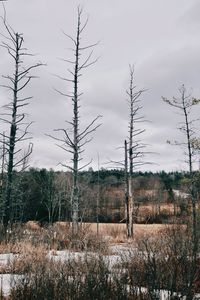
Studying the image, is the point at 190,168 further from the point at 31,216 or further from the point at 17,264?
the point at 31,216

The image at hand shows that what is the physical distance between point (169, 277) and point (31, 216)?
48724mm

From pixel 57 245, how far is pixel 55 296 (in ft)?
25.3

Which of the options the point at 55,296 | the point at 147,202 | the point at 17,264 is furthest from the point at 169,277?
the point at 147,202

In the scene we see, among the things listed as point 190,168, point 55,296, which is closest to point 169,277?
point 55,296

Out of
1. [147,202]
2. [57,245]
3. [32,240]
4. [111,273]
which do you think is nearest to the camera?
[111,273]

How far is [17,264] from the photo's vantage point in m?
7.05

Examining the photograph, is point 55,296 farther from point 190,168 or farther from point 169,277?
point 190,168

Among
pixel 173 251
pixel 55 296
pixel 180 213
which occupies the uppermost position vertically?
pixel 180 213

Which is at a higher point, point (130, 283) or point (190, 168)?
point (190, 168)

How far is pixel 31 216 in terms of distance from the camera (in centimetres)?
5219

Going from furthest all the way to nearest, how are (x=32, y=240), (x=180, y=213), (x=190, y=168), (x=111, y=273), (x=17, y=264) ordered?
(x=190, y=168), (x=32, y=240), (x=17, y=264), (x=180, y=213), (x=111, y=273)

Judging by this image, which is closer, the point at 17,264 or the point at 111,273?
the point at 111,273

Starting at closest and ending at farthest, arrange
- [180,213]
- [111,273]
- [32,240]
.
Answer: [111,273]
[180,213]
[32,240]

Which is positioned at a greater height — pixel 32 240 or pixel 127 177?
pixel 127 177
